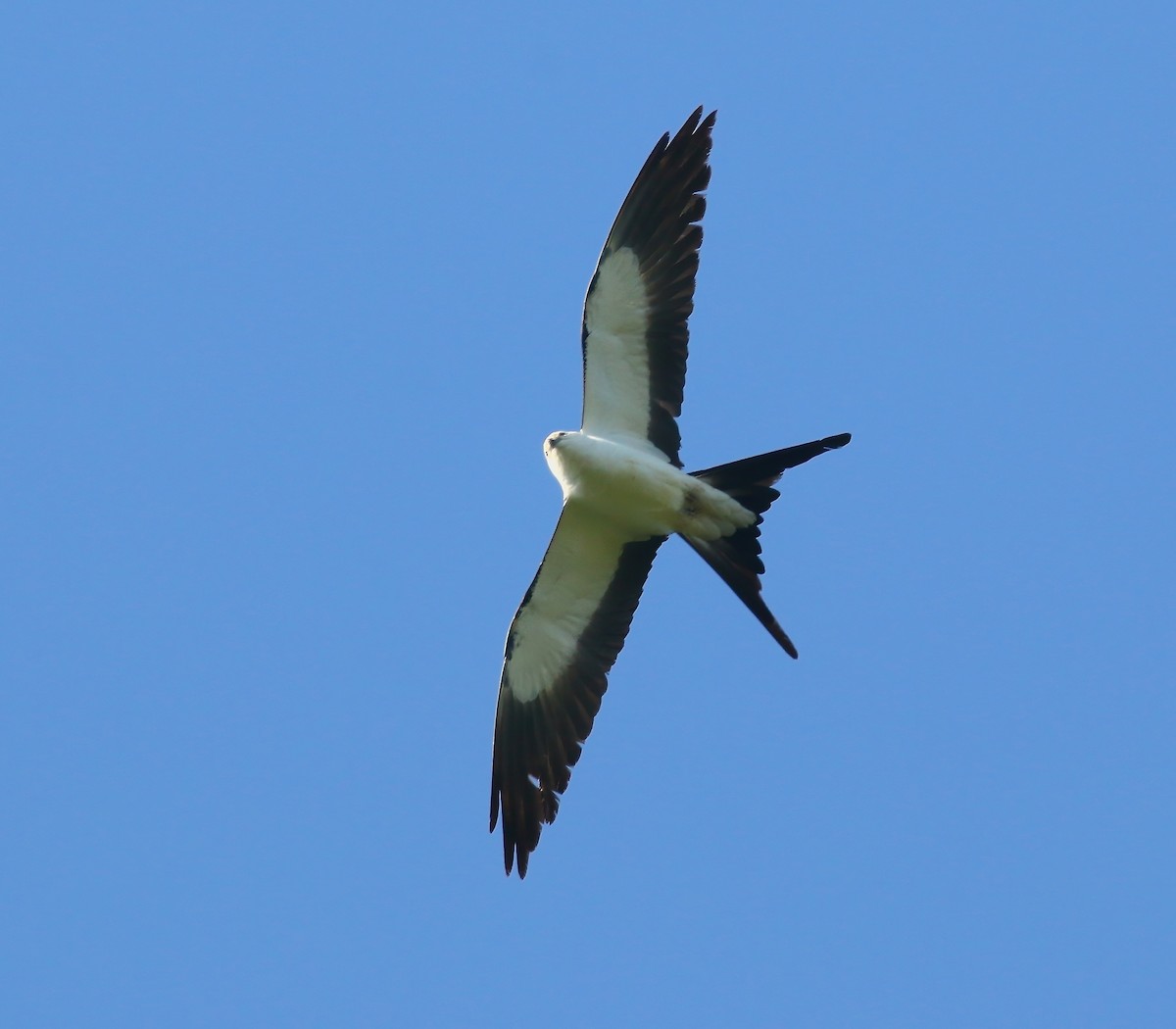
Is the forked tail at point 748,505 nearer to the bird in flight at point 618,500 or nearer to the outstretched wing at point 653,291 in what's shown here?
the bird in flight at point 618,500

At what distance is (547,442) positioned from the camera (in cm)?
884

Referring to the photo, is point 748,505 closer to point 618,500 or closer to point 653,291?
point 618,500

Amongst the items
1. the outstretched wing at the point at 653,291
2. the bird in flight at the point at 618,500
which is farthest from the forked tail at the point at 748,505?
the outstretched wing at the point at 653,291

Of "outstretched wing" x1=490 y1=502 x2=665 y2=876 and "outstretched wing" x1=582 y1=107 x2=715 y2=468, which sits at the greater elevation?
"outstretched wing" x1=582 y1=107 x2=715 y2=468

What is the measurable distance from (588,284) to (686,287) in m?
0.59

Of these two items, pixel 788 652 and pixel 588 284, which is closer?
pixel 788 652

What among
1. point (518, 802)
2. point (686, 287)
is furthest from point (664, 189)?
point (518, 802)

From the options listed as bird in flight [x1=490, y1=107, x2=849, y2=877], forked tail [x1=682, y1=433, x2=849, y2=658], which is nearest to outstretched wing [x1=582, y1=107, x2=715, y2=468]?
bird in flight [x1=490, y1=107, x2=849, y2=877]

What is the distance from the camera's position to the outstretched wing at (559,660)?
887 centimetres

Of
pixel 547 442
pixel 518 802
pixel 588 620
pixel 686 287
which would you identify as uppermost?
pixel 686 287

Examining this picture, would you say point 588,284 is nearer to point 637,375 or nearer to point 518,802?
point 637,375

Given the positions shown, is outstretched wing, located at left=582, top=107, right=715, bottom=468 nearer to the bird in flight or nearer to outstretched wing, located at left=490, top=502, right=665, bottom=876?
the bird in flight

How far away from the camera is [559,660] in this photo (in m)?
9.02

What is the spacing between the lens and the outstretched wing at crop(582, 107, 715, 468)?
8742 mm
